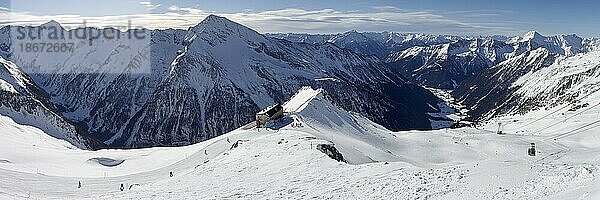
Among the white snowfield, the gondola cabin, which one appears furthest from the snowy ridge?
the white snowfield

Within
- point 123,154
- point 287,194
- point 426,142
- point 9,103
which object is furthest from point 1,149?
point 9,103

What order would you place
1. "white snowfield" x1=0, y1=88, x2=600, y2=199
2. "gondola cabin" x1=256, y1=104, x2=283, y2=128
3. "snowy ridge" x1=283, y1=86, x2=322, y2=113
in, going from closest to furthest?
1. "white snowfield" x1=0, y1=88, x2=600, y2=199
2. "gondola cabin" x1=256, y1=104, x2=283, y2=128
3. "snowy ridge" x1=283, y1=86, x2=322, y2=113

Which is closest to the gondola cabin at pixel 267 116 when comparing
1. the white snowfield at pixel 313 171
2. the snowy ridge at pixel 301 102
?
the white snowfield at pixel 313 171

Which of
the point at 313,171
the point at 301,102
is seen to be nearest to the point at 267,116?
the point at 301,102

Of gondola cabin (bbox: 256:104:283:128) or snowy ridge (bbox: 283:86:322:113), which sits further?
snowy ridge (bbox: 283:86:322:113)

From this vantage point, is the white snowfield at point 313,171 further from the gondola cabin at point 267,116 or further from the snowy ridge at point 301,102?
the snowy ridge at point 301,102

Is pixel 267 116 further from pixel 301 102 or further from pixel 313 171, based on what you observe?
pixel 313 171

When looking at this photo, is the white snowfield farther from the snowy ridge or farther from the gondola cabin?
the snowy ridge

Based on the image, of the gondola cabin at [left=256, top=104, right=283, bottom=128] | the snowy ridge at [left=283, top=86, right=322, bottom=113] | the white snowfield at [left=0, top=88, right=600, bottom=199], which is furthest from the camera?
the snowy ridge at [left=283, top=86, right=322, bottom=113]

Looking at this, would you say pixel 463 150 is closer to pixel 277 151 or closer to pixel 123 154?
pixel 277 151

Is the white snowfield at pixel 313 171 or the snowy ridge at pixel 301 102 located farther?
the snowy ridge at pixel 301 102
